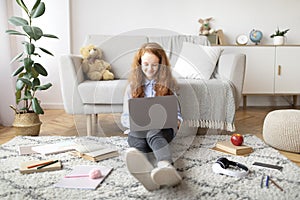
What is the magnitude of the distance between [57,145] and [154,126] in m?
0.61

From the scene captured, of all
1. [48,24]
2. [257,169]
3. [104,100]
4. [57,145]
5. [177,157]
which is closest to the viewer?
[257,169]

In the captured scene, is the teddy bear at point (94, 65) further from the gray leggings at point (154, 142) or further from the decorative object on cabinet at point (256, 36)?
the decorative object on cabinet at point (256, 36)

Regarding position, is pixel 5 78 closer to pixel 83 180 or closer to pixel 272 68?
pixel 83 180

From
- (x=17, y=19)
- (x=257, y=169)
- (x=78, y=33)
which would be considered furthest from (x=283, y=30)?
(x=17, y=19)

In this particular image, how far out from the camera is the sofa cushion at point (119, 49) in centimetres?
235

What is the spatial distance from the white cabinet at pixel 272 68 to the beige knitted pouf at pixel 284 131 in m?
1.34

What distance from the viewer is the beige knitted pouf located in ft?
5.58

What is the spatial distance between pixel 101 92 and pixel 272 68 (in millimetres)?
1857

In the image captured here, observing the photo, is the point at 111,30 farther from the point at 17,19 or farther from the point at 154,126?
the point at 154,126

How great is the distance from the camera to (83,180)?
1231 mm

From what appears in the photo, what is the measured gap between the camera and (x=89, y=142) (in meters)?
1.79

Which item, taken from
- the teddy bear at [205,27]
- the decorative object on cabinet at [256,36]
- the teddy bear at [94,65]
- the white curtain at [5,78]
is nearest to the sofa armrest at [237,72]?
the teddy bear at [94,65]

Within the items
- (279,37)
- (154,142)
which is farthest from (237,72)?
(279,37)

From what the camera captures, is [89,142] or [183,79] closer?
[89,142]
